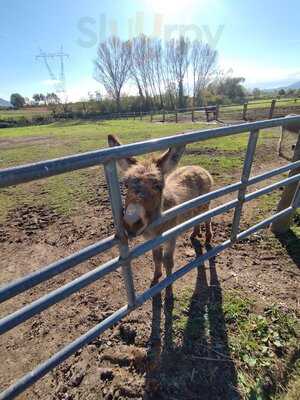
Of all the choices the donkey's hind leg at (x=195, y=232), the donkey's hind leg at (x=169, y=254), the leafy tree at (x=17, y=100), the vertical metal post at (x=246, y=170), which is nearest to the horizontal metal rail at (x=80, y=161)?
the vertical metal post at (x=246, y=170)

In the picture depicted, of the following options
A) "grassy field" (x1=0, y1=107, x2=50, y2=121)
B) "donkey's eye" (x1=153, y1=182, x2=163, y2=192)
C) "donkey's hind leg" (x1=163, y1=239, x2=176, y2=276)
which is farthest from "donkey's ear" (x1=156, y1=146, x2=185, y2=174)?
"grassy field" (x1=0, y1=107, x2=50, y2=121)

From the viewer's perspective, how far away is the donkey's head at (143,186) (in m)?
1.78

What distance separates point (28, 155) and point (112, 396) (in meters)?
11.5

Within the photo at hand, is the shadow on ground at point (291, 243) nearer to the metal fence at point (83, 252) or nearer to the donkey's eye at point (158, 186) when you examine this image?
the metal fence at point (83, 252)

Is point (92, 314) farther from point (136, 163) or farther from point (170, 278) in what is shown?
point (136, 163)

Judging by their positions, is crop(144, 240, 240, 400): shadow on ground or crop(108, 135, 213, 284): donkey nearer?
crop(108, 135, 213, 284): donkey

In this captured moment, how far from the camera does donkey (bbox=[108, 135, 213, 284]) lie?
1.83 meters

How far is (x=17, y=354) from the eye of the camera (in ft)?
8.55

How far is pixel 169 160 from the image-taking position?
2.42 m

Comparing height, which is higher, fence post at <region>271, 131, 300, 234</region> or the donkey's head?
the donkey's head

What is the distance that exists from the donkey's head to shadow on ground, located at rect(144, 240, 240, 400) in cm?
139

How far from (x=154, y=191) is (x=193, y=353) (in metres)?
1.65

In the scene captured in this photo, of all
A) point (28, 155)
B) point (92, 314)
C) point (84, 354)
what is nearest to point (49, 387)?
point (84, 354)

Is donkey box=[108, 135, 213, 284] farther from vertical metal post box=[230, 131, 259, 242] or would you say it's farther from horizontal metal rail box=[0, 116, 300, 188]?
vertical metal post box=[230, 131, 259, 242]
